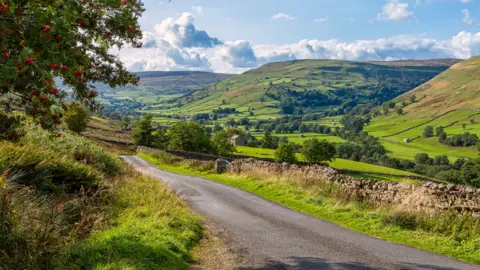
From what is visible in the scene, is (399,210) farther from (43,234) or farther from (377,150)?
(377,150)

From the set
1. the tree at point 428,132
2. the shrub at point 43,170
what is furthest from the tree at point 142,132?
the tree at point 428,132

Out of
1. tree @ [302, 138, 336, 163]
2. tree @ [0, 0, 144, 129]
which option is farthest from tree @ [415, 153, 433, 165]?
tree @ [0, 0, 144, 129]

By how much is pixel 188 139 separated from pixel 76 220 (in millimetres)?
82890

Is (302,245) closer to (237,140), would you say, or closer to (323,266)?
(323,266)

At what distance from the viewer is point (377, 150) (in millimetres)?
154125

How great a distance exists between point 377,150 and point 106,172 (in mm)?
150808

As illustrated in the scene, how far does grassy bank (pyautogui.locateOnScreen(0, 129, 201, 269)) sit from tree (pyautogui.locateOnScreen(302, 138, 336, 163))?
309 feet

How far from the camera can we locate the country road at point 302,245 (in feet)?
27.2

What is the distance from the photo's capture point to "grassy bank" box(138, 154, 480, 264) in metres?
9.70

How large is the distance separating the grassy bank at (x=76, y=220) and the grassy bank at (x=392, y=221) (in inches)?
199

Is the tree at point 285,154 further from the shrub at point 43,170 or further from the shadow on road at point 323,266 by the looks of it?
the shadow on road at point 323,266

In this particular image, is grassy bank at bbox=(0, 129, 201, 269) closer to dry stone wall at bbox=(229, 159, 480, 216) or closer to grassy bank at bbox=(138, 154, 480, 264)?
grassy bank at bbox=(138, 154, 480, 264)

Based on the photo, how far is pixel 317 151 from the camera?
106188 millimetres

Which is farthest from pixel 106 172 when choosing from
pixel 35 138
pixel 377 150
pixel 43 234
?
pixel 377 150
